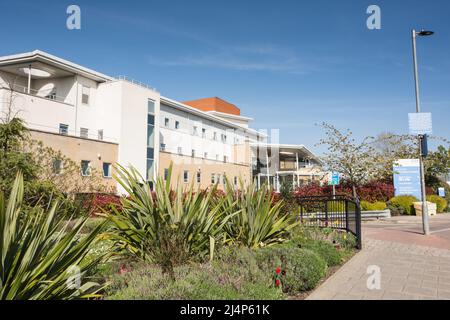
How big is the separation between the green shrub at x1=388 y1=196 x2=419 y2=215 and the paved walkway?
429 inches

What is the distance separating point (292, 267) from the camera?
5.30 metres

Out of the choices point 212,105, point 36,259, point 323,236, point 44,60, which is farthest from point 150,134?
point 36,259

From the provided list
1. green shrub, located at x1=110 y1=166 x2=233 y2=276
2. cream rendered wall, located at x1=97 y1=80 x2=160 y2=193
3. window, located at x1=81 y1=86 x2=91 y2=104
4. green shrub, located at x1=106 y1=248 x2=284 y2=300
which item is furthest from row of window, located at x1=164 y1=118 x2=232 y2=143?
green shrub, located at x1=106 y1=248 x2=284 y2=300

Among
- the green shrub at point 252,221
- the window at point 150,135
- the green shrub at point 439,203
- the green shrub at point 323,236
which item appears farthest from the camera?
the window at point 150,135

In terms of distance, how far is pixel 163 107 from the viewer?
34500mm

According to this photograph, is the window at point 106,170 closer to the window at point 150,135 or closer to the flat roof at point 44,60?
the window at point 150,135

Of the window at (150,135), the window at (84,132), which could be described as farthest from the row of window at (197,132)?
the window at (84,132)

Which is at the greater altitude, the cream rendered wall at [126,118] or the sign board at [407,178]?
the cream rendered wall at [126,118]

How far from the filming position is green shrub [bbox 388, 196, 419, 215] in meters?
21.2

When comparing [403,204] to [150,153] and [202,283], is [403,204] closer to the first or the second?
[150,153]

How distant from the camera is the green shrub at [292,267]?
17.0 ft

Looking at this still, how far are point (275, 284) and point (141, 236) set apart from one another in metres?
2.09

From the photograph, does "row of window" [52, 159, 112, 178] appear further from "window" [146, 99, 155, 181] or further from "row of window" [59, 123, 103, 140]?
"window" [146, 99, 155, 181]

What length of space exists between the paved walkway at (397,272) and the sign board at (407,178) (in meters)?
11.9
